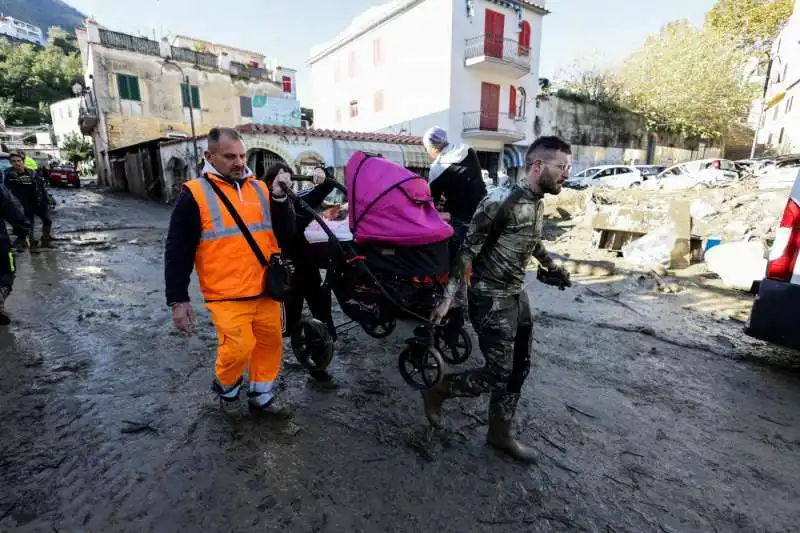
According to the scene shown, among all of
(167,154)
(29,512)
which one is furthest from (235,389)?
(167,154)

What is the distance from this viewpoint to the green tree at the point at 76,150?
1457 inches

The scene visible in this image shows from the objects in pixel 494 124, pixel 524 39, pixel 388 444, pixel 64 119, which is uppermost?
pixel 524 39

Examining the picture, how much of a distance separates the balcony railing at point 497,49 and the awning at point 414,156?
709 centimetres

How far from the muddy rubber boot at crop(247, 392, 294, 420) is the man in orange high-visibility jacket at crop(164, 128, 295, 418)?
176mm

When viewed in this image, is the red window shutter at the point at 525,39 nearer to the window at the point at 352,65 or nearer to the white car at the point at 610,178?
the white car at the point at 610,178

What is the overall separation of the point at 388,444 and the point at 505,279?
1.29 m

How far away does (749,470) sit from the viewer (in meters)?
2.44

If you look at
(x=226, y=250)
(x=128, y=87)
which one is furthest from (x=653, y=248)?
(x=128, y=87)

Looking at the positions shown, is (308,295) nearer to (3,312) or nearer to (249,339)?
(249,339)

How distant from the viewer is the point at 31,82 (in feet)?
153

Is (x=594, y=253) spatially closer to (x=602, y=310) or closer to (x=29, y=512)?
(x=602, y=310)

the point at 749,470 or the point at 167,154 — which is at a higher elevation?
the point at 167,154

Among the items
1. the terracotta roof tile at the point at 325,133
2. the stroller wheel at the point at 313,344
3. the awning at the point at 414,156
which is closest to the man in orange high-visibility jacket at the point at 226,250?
the stroller wheel at the point at 313,344

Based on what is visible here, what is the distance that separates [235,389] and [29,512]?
3.57 feet
